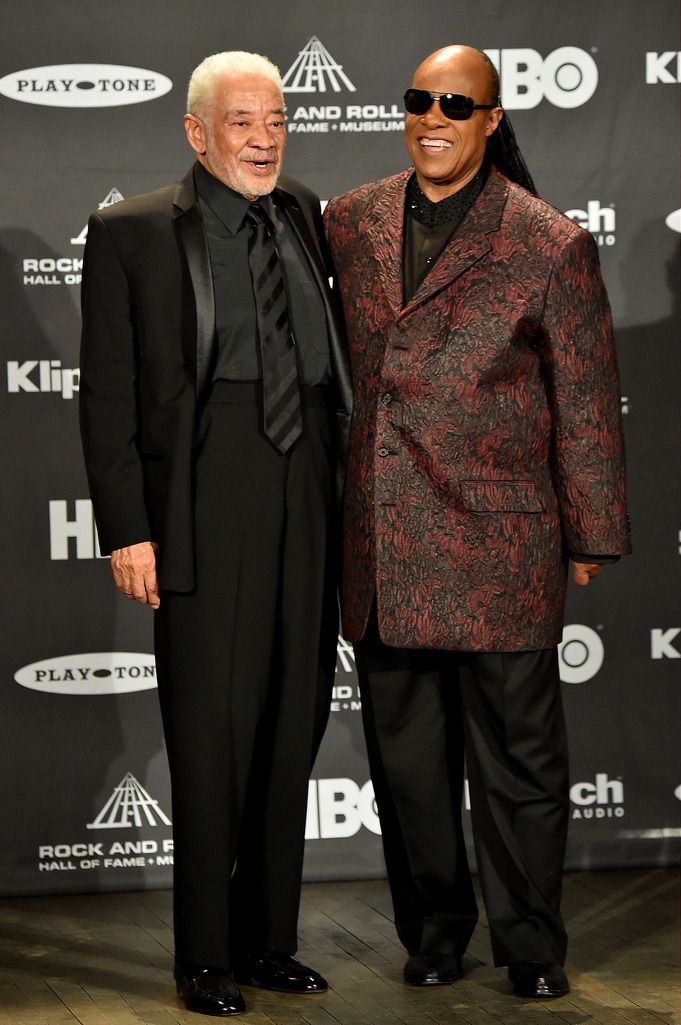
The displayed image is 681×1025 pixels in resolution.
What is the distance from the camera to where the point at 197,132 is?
3178mm

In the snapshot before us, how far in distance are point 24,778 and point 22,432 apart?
0.90 meters

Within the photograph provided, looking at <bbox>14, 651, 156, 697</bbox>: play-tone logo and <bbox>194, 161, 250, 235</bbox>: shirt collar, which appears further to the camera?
<bbox>14, 651, 156, 697</bbox>: play-tone logo

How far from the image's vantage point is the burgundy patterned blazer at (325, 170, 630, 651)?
10.3ft

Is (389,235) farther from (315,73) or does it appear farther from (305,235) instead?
(315,73)

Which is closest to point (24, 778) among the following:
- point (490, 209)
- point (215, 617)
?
point (215, 617)

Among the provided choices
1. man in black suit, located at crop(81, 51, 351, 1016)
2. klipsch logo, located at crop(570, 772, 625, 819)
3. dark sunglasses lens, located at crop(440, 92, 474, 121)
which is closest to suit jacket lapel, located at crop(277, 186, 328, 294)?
man in black suit, located at crop(81, 51, 351, 1016)

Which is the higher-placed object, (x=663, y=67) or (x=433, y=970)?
(x=663, y=67)

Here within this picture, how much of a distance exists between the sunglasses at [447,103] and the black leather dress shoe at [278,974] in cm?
176

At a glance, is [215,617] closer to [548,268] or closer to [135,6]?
[548,268]

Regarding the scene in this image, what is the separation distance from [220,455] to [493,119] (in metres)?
0.88

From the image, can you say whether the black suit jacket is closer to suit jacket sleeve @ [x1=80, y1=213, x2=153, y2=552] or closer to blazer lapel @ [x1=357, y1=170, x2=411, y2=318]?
suit jacket sleeve @ [x1=80, y1=213, x2=153, y2=552]

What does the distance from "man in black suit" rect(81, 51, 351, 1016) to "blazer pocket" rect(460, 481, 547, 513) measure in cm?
30

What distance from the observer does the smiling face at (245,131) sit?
10.2 feet

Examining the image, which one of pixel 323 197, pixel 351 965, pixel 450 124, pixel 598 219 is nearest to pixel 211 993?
pixel 351 965
